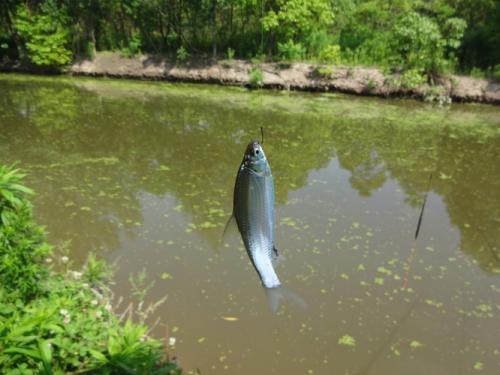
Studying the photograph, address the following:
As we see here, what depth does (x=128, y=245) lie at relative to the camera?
13.6 ft

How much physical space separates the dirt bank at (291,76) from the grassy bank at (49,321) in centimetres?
1108

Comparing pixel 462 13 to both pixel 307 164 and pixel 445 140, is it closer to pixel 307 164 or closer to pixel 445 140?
pixel 445 140

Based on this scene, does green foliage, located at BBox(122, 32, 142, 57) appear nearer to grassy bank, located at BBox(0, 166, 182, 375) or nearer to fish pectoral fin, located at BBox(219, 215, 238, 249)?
grassy bank, located at BBox(0, 166, 182, 375)

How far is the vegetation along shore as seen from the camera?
40.4ft

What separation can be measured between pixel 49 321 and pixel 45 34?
560 inches

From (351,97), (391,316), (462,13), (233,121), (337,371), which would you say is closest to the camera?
(337,371)

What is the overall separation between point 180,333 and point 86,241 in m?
1.63

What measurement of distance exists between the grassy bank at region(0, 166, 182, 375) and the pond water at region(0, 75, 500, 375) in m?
0.57

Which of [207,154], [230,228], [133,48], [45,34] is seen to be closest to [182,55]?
[133,48]

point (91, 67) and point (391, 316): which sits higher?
point (91, 67)

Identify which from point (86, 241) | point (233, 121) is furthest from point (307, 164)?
point (86, 241)

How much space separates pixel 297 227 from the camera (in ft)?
15.0

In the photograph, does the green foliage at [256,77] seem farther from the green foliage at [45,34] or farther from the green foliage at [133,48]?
the green foliage at [45,34]

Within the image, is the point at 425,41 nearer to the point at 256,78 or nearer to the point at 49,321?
the point at 256,78
